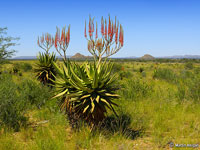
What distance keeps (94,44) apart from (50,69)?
5.24 m

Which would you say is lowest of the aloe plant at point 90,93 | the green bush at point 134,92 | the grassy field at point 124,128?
the grassy field at point 124,128

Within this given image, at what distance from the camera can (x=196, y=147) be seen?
4.34m

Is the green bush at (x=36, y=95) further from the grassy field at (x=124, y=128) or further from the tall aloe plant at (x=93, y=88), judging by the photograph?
the tall aloe plant at (x=93, y=88)

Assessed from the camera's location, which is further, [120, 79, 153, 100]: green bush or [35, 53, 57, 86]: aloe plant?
[35, 53, 57, 86]: aloe plant

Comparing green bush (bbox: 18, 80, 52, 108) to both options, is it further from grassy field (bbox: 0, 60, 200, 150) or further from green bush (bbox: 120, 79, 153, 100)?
green bush (bbox: 120, 79, 153, 100)

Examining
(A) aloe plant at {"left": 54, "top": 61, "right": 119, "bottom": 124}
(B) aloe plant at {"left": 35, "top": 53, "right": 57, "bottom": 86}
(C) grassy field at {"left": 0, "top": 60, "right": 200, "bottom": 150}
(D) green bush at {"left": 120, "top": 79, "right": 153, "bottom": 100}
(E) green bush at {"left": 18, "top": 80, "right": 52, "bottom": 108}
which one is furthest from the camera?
(B) aloe plant at {"left": 35, "top": 53, "right": 57, "bottom": 86}

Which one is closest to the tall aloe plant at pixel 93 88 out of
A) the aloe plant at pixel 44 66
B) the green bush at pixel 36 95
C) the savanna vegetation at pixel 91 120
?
the savanna vegetation at pixel 91 120

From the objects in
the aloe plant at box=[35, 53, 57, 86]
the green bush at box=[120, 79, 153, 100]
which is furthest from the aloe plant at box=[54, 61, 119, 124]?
the aloe plant at box=[35, 53, 57, 86]

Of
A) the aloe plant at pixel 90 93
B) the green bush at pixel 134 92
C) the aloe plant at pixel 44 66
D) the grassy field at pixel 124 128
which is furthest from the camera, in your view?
the aloe plant at pixel 44 66

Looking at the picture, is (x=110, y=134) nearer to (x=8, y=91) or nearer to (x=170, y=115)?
(x=170, y=115)

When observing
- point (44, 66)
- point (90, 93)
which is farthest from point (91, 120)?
point (44, 66)

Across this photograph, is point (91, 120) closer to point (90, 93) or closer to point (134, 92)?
point (90, 93)

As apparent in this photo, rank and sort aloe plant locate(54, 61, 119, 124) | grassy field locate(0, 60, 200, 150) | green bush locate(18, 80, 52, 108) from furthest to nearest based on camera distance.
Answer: green bush locate(18, 80, 52, 108) → aloe plant locate(54, 61, 119, 124) → grassy field locate(0, 60, 200, 150)

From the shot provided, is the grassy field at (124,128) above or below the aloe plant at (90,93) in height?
below
